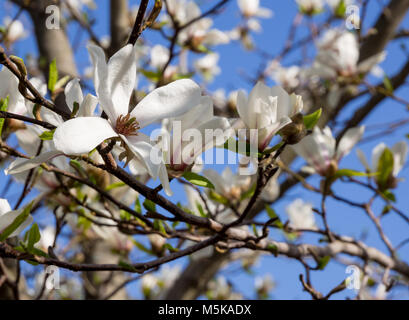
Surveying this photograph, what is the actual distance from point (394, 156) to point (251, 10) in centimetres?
184

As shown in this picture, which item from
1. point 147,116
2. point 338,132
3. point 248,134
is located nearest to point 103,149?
point 147,116

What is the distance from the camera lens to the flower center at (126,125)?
0.46m

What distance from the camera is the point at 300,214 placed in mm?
1716

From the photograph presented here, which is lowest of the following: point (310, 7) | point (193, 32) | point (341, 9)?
point (193, 32)

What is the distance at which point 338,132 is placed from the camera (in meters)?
1.62

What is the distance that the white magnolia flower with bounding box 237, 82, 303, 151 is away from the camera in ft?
1.85

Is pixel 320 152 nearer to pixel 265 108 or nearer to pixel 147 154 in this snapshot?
pixel 265 108

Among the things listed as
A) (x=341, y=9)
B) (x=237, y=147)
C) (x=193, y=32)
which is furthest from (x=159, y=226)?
(x=341, y=9)

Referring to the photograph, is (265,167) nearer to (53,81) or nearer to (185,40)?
(53,81)

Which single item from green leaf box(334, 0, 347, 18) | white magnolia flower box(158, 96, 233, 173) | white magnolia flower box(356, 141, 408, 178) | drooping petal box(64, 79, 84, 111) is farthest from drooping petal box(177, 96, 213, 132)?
green leaf box(334, 0, 347, 18)

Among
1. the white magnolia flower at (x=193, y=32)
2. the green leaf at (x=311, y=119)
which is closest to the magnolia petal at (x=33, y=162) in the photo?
the green leaf at (x=311, y=119)

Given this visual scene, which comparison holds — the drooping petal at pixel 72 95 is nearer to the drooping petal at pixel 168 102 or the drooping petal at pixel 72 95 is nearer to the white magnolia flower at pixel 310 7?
the drooping petal at pixel 168 102

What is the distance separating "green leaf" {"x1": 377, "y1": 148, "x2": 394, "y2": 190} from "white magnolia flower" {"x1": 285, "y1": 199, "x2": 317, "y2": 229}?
0.80m

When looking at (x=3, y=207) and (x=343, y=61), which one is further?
(x=343, y=61)
